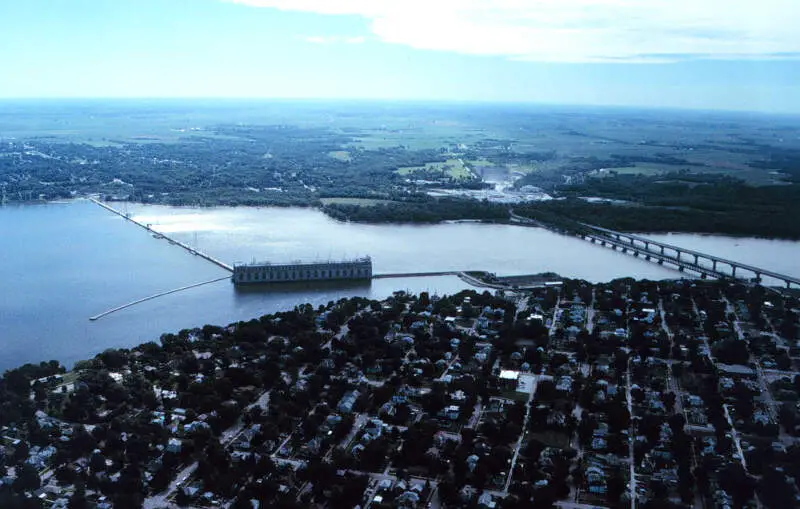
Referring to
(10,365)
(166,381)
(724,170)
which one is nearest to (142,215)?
(10,365)

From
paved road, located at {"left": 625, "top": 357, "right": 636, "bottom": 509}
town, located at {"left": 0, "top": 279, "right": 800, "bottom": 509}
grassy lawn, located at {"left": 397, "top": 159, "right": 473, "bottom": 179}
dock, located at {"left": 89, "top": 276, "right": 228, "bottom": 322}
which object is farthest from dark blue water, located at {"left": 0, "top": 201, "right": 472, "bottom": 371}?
grassy lawn, located at {"left": 397, "top": 159, "right": 473, "bottom": 179}

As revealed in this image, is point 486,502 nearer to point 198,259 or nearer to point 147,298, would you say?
point 147,298

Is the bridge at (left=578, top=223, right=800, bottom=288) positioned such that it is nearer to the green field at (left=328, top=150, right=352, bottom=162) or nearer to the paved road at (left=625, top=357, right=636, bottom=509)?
the paved road at (left=625, top=357, right=636, bottom=509)

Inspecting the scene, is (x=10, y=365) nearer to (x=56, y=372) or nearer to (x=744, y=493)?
(x=56, y=372)

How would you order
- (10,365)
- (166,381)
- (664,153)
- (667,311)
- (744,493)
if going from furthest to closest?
(664,153), (667,311), (10,365), (166,381), (744,493)

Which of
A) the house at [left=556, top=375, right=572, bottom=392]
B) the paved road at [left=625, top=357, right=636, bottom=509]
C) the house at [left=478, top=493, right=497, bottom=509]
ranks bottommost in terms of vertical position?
the house at [left=478, top=493, right=497, bottom=509]

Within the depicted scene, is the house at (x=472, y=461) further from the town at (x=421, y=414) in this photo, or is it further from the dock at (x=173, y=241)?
the dock at (x=173, y=241)
